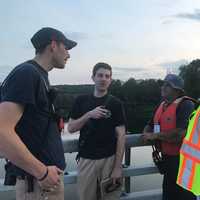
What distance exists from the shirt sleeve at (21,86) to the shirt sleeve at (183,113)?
2.40m

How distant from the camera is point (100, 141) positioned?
4539 mm

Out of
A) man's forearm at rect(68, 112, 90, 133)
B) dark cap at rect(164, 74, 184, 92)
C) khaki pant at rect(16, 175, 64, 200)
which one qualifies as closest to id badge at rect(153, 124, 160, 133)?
dark cap at rect(164, 74, 184, 92)

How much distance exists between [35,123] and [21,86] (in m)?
0.29

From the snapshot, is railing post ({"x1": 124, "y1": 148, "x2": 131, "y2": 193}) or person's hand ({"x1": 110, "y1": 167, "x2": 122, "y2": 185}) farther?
railing post ({"x1": 124, "y1": 148, "x2": 131, "y2": 193})

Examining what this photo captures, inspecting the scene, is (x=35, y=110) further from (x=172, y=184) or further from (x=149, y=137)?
(x=172, y=184)

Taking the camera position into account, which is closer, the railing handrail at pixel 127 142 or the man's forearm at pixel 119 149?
the man's forearm at pixel 119 149

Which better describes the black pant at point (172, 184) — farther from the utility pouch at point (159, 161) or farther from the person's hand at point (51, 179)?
the person's hand at point (51, 179)

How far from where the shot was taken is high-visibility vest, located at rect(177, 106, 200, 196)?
110 inches

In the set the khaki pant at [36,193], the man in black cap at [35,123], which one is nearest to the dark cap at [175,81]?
the man in black cap at [35,123]

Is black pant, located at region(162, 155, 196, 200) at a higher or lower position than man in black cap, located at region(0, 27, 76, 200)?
lower

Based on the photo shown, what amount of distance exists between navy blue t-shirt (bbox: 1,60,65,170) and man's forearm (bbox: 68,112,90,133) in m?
1.44

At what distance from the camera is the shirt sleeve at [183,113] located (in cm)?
471

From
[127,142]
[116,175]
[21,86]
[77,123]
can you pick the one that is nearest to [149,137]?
[127,142]

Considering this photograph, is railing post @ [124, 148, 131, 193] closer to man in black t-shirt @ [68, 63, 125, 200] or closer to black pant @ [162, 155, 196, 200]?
black pant @ [162, 155, 196, 200]
